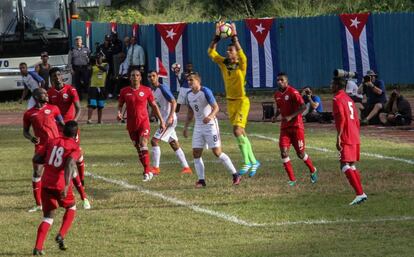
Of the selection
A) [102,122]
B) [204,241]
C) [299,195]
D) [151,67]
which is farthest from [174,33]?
[204,241]

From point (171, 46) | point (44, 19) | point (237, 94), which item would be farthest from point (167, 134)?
point (171, 46)

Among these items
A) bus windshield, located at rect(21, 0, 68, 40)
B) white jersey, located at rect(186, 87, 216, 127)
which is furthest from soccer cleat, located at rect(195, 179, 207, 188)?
bus windshield, located at rect(21, 0, 68, 40)

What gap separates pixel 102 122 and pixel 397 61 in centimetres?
1193

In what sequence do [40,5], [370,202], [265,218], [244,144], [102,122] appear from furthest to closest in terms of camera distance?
[40,5]
[102,122]
[244,144]
[370,202]
[265,218]

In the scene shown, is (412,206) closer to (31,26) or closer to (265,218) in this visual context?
(265,218)

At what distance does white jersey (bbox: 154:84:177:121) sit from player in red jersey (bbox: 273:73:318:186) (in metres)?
2.49

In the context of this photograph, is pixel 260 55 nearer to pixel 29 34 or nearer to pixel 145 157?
pixel 29 34

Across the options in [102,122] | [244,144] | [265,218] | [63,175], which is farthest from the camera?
[102,122]

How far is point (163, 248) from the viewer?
46.8 feet

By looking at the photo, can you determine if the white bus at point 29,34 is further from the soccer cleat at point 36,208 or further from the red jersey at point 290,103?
the soccer cleat at point 36,208

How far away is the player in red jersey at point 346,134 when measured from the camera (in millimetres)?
17156

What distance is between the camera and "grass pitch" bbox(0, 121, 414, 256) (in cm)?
1431

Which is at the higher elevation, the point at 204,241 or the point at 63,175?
the point at 63,175

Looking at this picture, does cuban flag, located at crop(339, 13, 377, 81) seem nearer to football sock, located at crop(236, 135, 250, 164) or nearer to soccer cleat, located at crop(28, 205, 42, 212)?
football sock, located at crop(236, 135, 250, 164)
